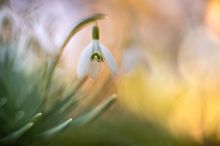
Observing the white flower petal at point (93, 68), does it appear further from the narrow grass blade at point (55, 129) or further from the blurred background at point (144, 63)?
the narrow grass blade at point (55, 129)

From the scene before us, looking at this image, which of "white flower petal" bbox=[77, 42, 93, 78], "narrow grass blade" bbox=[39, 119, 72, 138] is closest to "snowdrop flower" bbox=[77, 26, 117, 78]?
"white flower petal" bbox=[77, 42, 93, 78]

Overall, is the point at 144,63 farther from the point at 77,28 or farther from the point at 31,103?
the point at 31,103

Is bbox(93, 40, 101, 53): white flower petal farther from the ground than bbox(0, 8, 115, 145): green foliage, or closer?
farther from the ground

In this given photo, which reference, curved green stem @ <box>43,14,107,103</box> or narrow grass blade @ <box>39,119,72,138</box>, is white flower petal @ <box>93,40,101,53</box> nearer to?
curved green stem @ <box>43,14,107,103</box>

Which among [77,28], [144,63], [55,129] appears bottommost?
[55,129]

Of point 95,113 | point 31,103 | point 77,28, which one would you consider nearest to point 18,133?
point 31,103

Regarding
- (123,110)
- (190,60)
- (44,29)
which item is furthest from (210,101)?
(44,29)

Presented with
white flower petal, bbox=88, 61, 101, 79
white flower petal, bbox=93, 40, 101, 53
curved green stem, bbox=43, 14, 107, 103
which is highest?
curved green stem, bbox=43, 14, 107, 103

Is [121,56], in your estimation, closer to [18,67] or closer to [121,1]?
[121,1]
